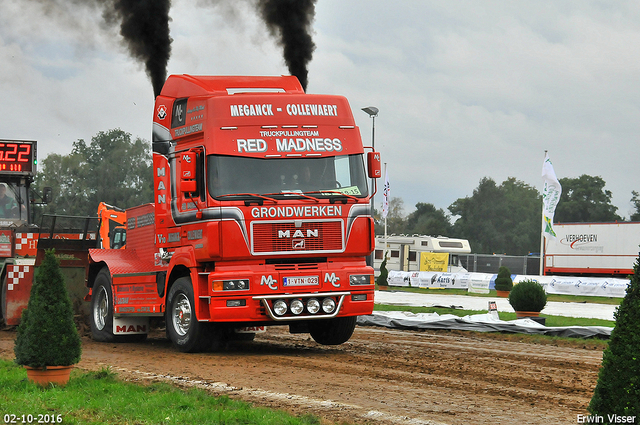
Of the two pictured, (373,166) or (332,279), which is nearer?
(332,279)

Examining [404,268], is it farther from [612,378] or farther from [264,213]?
[612,378]

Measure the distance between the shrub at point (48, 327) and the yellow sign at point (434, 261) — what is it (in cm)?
4335

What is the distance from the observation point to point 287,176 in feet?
38.1

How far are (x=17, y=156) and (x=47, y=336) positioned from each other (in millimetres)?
10764

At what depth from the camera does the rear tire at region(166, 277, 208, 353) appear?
11.9 metres

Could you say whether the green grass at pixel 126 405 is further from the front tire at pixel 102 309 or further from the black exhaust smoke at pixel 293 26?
the black exhaust smoke at pixel 293 26

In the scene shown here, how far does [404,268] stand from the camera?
51531 mm

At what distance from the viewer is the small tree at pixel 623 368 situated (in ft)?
14.0

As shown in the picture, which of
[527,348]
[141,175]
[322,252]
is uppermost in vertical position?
[141,175]

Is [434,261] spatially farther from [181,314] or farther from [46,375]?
[46,375]

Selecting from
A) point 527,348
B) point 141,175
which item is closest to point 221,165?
point 527,348

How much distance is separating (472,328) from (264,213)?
306 inches

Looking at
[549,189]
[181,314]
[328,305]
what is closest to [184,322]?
[181,314]

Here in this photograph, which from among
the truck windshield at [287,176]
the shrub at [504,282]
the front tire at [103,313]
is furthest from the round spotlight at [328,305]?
the shrub at [504,282]
